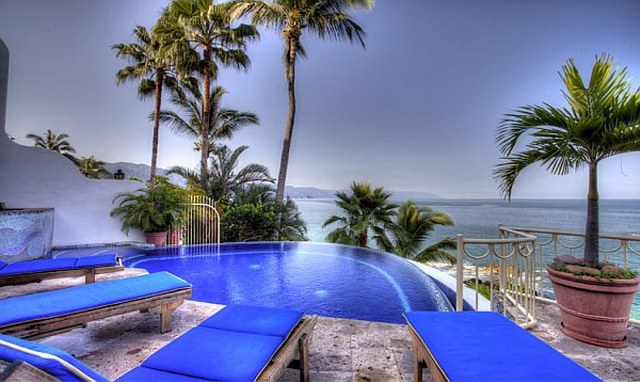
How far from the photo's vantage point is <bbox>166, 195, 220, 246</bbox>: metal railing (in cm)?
887

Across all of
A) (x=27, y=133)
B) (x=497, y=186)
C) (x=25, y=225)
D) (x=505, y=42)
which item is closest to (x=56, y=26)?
(x=27, y=133)

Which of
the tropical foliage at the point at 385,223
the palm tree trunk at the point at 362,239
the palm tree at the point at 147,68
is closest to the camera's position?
the palm tree trunk at the point at 362,239

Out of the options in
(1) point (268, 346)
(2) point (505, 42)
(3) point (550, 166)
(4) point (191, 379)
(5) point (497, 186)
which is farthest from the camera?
(2) point (505, 42)

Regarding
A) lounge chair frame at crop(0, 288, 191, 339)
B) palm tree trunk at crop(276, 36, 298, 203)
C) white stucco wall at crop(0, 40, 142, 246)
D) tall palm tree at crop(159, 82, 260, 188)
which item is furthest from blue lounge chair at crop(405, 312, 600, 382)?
tall palm tree at crop(159, 82, 260, 188)

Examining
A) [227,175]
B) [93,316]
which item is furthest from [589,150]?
[227,175]

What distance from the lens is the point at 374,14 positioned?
11305 mm

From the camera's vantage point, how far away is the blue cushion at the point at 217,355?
59.9 inches

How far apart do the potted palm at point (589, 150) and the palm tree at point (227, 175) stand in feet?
30.6

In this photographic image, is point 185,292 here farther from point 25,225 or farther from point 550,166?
point 25,225

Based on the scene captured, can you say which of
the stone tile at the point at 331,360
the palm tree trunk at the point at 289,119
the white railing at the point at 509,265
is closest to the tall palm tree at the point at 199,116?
the palm tree trunk at the point at 289,119

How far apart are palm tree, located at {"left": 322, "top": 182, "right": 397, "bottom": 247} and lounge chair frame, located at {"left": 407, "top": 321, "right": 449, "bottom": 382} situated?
9428 mm

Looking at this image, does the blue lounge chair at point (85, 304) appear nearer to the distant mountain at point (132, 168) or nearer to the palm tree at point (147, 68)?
the palm tree at point (147, 68)

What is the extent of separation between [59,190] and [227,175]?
16.1ft

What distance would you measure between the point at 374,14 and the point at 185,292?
12.2 m
